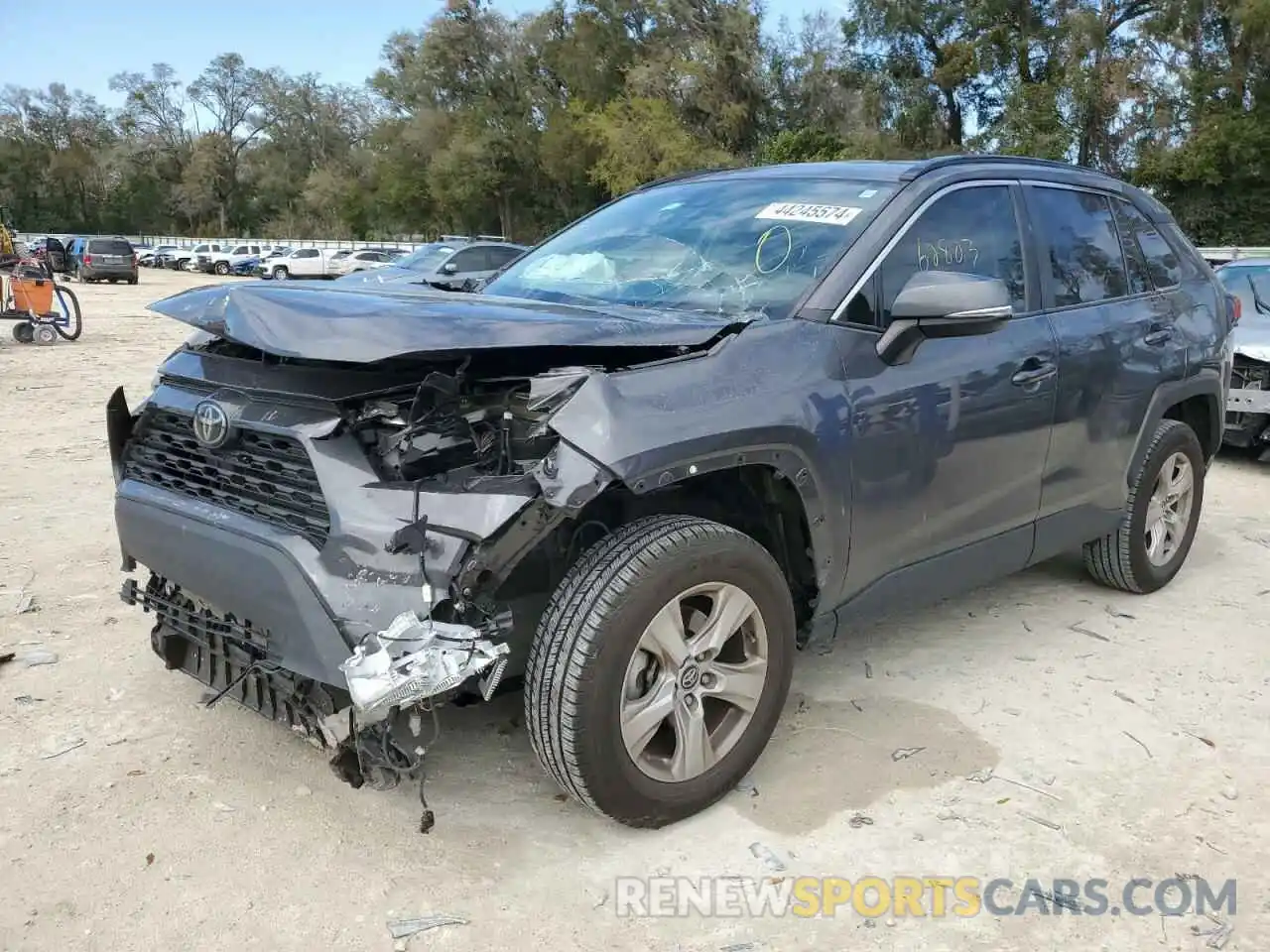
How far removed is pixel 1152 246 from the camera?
15.7ft

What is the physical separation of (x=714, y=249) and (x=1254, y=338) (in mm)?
6128

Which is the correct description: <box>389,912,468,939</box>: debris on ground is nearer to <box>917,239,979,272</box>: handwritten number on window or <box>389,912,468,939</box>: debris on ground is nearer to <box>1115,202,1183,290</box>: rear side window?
<box>917,239,979,272</box>: handwritten number on window

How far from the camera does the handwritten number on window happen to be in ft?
11.8

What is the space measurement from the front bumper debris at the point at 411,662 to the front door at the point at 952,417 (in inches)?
52.8

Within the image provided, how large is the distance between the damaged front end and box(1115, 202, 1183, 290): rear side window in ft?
8.91

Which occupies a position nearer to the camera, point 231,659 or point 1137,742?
point 231,659

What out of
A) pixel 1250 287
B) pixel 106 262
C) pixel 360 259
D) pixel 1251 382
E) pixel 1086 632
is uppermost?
pixel 360 259

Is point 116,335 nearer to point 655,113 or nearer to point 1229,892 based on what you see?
point 1229,892

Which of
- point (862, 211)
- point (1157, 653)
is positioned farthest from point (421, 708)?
point (1157, 653)

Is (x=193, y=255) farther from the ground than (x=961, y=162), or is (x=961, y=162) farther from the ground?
(x=193, y=255)

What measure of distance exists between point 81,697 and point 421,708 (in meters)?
1.77

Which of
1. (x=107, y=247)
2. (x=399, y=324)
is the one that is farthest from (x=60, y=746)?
(x=107, y=247)

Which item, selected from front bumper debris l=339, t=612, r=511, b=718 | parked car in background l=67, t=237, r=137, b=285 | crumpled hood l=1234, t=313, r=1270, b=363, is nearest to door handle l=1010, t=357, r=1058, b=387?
front bumper debris l=339, t=612, r=511, b=718

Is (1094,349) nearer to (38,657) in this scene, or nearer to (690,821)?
(690,821)
